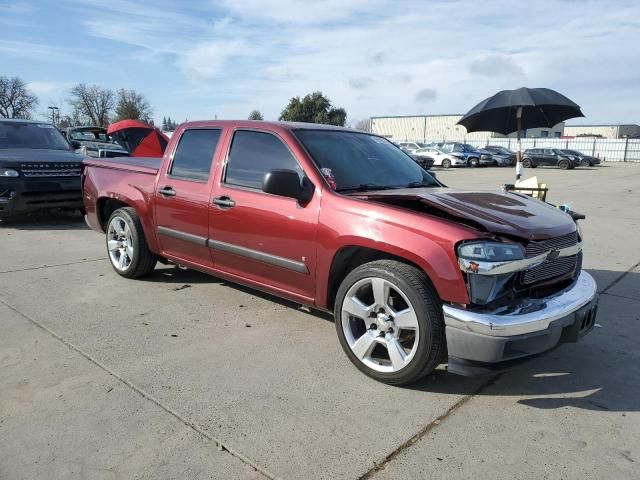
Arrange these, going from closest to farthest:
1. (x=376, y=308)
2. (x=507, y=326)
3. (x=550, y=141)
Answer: (x=507, y=326) → (x=376, y=308) → (x=550, y=141)

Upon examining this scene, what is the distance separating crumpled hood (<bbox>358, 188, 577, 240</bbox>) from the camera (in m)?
3.23

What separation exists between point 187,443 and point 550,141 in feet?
193

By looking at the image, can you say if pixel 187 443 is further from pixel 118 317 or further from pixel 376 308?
pixel 118 317

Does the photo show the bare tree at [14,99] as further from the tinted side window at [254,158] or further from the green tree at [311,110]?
the tinted side window at [254,158]

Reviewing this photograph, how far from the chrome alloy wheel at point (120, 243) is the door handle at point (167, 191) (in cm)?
75

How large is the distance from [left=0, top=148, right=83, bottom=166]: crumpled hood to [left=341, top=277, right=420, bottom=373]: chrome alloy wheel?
743 centimetres

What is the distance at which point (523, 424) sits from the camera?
9.85 ft

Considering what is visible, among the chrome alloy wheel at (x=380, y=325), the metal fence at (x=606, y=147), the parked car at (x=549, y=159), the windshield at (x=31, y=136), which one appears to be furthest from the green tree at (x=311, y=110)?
the chrome alloy wheel at (x=380, y=325)

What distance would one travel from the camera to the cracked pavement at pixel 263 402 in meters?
2.61

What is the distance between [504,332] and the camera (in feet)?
9.57

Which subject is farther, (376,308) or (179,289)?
(179,289)

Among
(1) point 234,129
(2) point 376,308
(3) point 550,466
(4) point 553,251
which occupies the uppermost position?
(1) point 234,129

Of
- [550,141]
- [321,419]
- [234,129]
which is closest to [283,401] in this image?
[321,419]

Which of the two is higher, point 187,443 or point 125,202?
point 125,202
